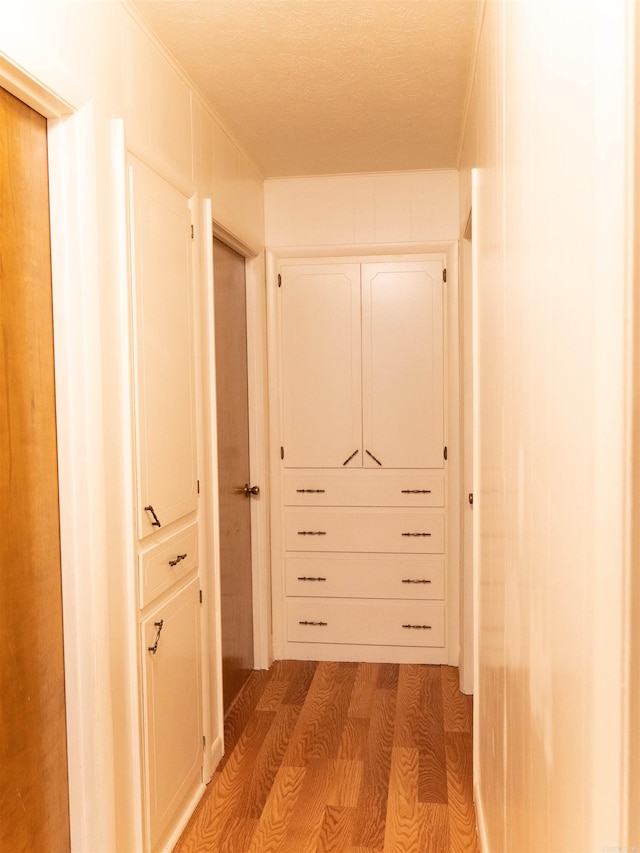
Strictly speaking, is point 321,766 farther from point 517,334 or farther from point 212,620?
point 517,334

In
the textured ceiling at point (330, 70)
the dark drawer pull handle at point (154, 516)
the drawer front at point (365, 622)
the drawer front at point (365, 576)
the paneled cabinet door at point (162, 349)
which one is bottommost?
the drawer front at point (365, 622)

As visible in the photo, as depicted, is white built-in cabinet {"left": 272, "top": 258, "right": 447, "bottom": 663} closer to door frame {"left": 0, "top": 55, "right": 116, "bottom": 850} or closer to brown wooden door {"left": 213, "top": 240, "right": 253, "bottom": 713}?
brown wooden door {"left": 213, "top": 240, "right": 253, "bottom": 713}

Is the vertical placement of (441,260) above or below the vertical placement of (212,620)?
above

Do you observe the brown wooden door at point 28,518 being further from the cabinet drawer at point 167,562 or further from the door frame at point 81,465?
the cabinet drawer at point 167,562

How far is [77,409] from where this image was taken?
1831 mm

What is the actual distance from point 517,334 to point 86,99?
46.8 inches

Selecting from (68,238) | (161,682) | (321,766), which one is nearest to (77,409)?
(68,238)

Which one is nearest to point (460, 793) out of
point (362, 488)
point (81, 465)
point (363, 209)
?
point (362, 488)

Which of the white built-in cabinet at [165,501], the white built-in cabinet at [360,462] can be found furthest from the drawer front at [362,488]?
the white built-in cabinet at [165,501]

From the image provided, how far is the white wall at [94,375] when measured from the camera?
177cm

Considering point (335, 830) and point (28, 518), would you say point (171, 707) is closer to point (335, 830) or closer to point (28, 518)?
point (335, 830)

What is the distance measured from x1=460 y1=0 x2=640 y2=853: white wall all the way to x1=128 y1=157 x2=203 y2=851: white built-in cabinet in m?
0.99

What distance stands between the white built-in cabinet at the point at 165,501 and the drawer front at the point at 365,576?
1.37 meters

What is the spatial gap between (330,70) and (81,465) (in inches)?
64.7
